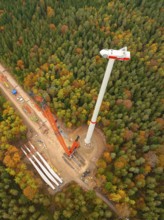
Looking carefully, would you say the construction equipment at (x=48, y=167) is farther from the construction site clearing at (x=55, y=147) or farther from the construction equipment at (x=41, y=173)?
the construction equipment at (x=41, y=173)

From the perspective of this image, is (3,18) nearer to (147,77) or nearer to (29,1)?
(29,1)

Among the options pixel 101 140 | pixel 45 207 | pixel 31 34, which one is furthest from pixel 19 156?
pixel 31 34

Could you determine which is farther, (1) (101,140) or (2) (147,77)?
(2) (147,77)

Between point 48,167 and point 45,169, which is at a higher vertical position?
point 45,169

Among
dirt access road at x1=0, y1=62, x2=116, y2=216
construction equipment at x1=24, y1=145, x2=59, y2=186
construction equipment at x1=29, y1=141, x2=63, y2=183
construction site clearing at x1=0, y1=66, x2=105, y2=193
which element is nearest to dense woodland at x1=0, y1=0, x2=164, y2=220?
construction site clearing at x1=0, y1=66, x2=105, y2=193

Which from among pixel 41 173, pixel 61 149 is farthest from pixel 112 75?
pixel 41 173

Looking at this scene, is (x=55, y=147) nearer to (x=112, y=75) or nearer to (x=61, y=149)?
(x=61, y=149)

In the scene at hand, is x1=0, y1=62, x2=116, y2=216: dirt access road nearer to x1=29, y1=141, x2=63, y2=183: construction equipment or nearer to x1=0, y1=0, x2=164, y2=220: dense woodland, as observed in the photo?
x1=29, y1=141, x2=63, y2=183: construction equipment
